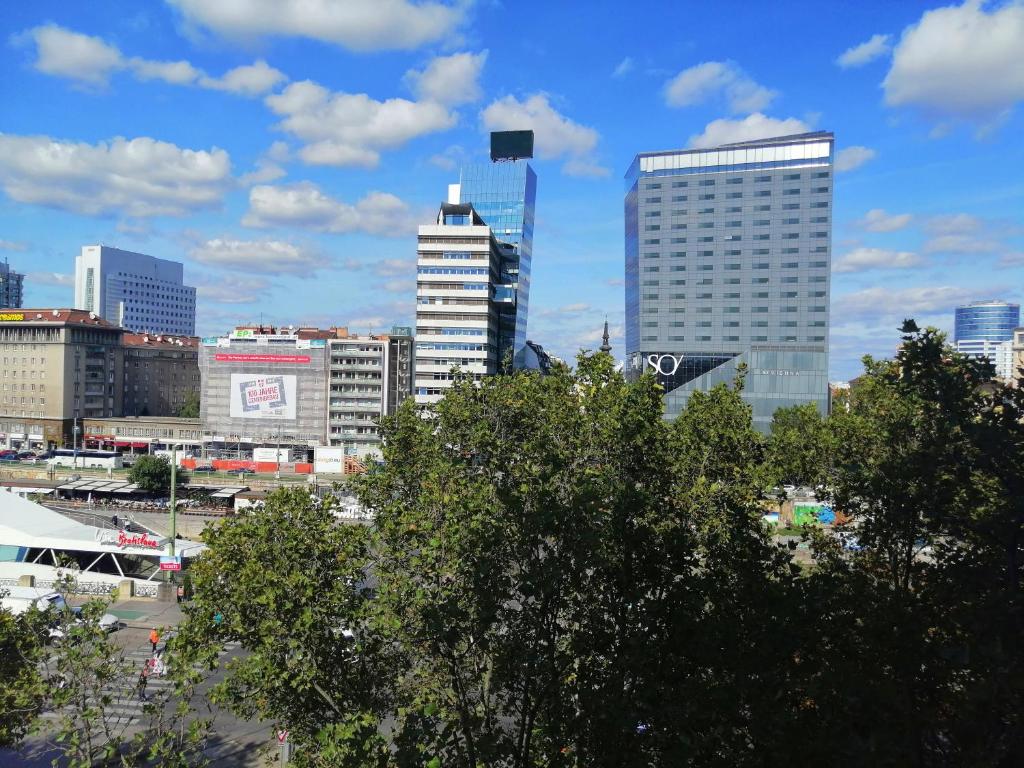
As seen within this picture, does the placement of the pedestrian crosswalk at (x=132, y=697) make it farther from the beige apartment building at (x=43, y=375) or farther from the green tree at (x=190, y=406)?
the green tree at (x=190, y=406)

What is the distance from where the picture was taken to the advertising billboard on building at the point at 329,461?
291 ft

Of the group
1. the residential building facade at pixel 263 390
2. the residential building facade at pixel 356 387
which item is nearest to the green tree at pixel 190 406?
the residential building facade at pixel 263 390

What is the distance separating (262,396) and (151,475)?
29.6m

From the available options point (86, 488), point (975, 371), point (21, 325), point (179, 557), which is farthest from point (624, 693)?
point (21, 325)

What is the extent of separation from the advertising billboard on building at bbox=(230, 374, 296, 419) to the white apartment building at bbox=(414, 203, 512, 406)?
20103 mm

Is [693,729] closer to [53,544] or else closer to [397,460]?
[397,460]

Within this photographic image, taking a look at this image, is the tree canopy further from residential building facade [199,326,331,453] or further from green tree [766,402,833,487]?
residential building facade [199,326,331,453]

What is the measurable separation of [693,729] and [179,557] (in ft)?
140

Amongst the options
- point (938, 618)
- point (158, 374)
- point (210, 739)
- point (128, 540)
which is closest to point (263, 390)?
point (158, 374)

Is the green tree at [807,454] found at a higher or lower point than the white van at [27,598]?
higher

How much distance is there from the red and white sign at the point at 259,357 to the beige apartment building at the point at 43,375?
95.1 feet

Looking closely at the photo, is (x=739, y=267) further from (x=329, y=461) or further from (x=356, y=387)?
(x=329, y=461)

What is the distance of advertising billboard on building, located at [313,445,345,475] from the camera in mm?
88812

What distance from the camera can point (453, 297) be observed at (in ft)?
317
